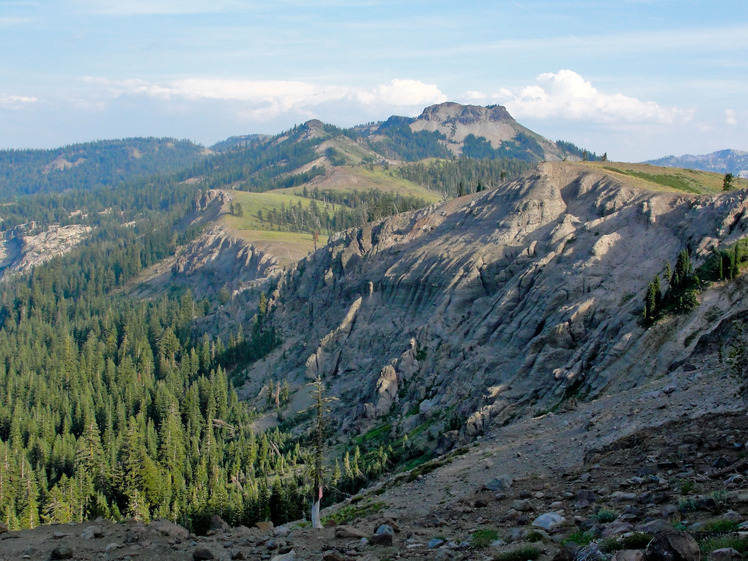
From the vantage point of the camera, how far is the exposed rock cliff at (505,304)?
55.3 metres

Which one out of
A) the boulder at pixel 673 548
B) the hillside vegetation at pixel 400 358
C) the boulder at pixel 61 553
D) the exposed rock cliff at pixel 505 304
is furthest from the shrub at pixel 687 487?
the exposed rock cliff at pixel 505 304

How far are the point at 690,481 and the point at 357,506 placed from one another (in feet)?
91.7

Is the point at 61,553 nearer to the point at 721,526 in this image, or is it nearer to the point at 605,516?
the point at 605,516

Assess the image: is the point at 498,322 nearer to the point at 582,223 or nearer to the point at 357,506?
the point at 582,223

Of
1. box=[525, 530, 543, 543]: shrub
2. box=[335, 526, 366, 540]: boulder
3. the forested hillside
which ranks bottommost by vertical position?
the forested hillside

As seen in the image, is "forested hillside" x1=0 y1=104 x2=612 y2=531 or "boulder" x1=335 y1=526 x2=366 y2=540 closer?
"boulder" x1=335 y1=526 x2=366 y2=540

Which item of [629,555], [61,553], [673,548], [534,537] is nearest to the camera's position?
[673,548]

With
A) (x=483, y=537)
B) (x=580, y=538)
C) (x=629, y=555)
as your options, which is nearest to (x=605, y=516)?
(x=580, y=538)

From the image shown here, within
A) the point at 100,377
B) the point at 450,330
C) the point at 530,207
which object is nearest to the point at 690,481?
the point at 450,330

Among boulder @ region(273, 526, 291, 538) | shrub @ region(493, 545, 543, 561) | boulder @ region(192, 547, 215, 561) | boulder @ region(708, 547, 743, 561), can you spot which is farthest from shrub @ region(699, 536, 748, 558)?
boulder @ region(273, 526, 291, 538)

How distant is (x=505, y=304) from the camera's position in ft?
247

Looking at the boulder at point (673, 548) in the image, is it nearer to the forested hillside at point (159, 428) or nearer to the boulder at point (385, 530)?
the boulder at point (385, 530)

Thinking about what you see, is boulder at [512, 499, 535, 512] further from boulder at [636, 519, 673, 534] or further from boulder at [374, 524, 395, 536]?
boulder at [636, 519, 673, 534]

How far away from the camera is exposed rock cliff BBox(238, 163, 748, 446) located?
182ft
